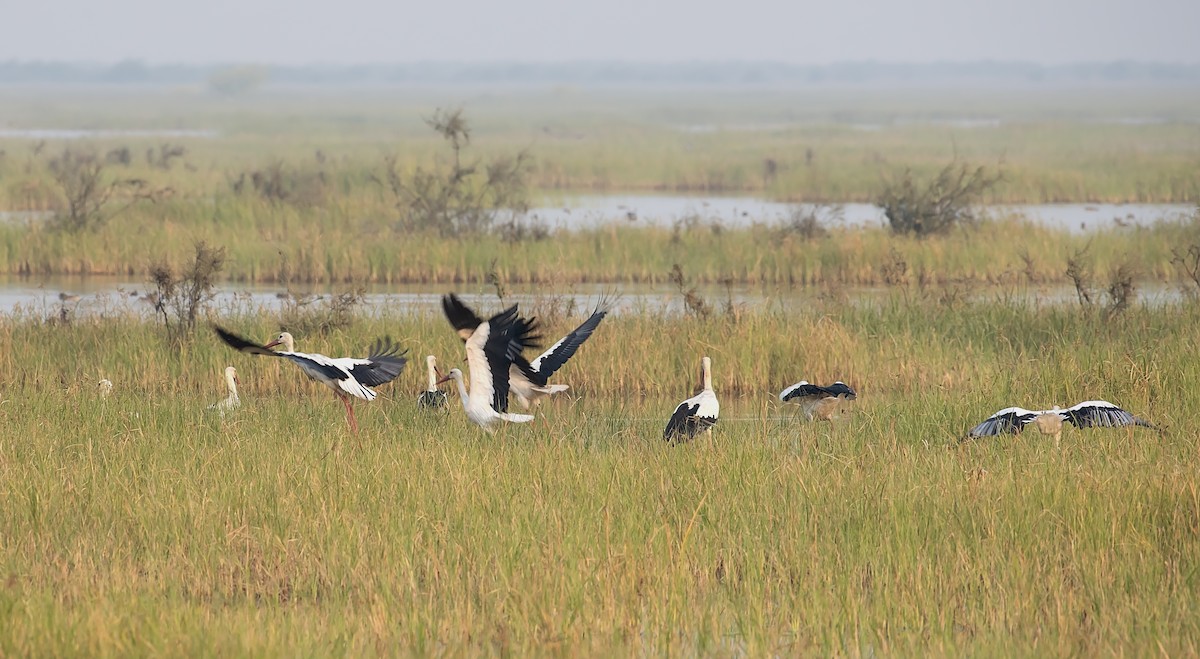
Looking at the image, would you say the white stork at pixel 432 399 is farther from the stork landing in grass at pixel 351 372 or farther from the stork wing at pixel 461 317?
the stork wing at pixel 461 317

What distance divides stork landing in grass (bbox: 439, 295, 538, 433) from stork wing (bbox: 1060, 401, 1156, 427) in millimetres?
3117

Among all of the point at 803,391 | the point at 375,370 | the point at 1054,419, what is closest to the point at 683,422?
the point at 803,391

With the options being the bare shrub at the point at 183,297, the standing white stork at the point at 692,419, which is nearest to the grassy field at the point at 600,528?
the standing white stork at the point at 692,419

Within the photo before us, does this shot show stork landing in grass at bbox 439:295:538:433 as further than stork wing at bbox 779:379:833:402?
No

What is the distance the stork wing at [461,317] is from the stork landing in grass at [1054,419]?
287 centimetres

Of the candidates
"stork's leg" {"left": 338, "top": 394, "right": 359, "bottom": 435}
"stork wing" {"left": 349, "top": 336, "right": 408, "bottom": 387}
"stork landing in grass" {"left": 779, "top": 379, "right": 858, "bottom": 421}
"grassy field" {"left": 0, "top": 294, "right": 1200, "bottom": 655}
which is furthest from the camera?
"stork landing in grass" {"left": 779, "top": 379, "right": 858, "bottom": 421}

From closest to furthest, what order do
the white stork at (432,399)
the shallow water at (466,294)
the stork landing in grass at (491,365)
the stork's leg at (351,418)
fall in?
the stork landing in grass at (491,365), the stork's leg at (351,418), the white stork at (432,399), the shallow water at (466,294)

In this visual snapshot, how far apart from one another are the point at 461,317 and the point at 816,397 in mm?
2685

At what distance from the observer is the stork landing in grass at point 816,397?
33.1 ft

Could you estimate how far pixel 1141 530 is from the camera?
744 cm

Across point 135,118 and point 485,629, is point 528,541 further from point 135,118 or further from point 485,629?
point 135,118

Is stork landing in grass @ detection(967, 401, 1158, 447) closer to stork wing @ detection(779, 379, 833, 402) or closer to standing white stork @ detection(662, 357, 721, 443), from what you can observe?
stork wing @ detection(779, 379, 833, 402)

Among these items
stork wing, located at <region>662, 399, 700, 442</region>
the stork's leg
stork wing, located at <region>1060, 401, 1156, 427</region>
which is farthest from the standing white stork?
stork wing, located at <region>1060, 401, 1156, 427</region>

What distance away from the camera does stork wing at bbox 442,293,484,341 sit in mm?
8789
